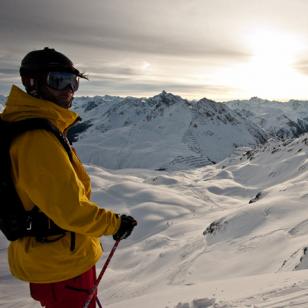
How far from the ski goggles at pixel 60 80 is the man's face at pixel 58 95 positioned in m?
0.03

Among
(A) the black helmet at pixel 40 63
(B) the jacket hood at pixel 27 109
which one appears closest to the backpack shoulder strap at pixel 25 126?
(B) the jacket hood at pixel 27 109

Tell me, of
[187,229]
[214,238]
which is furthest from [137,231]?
[214,238]

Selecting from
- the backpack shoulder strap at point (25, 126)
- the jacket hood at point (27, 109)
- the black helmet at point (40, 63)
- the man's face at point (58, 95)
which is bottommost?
the backpack shoulder strap at point (25, 126)

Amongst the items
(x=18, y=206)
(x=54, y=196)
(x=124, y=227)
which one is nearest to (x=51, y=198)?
(x=54, y=196)

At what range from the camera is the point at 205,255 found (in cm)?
1895

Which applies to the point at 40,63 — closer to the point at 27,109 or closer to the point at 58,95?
the point at 58,95

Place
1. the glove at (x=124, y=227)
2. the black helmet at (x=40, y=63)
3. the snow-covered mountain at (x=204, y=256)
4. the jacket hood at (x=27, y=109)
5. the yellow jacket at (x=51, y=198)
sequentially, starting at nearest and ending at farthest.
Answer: the yellow jacket at (x=51, y=198)
the jacket hood at (x=27, y=109)
the black helmet at (x=40, y=63)
the glove at (x=124, y=227)
the snow-covered mountain at (x=204, y=256)

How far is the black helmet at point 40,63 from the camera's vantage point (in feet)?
12.1

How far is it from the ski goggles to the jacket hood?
0.20 meters

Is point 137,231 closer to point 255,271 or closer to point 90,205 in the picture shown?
point 255,271

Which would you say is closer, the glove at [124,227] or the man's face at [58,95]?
the man's face at [58,95]

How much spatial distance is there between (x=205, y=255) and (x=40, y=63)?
54.6 ft

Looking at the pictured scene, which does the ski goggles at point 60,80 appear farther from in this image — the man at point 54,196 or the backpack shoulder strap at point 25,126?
the backpack shoulder strap at point 25,126

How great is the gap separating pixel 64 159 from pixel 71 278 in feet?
4.18
